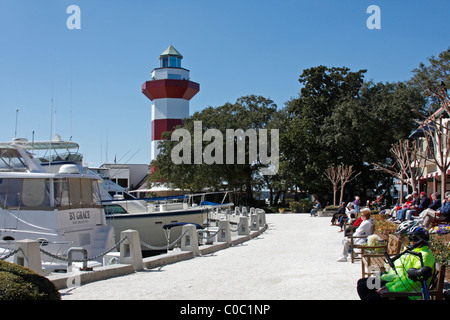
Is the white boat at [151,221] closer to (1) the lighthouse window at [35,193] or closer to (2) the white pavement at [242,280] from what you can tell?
(1) the lighthouse window at [35,193]

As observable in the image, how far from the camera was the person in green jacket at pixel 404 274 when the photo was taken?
606cm

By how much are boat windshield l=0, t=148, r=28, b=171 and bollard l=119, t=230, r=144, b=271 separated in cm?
847

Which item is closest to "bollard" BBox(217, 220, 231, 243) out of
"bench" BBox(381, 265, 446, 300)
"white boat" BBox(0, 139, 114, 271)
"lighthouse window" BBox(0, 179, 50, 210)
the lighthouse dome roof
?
"white boat" BBox(0, 139, 114, 271)

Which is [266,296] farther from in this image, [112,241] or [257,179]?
[257,179]

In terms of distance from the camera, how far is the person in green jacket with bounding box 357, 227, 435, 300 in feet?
19.9

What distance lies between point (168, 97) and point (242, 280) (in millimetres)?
52154

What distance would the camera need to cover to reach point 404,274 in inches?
240

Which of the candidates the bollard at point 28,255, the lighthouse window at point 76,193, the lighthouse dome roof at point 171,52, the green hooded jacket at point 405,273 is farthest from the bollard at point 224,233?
the lighthouse dome roof at point 171,52

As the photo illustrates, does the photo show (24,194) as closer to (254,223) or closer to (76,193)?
(76,193)

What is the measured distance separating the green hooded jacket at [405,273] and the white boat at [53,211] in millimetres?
10890

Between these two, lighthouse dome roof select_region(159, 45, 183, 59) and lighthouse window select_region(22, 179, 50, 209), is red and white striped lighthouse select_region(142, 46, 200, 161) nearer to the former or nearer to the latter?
lighthouse dome roof select_region(159, 45, 183, 59)

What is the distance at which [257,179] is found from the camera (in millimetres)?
55125

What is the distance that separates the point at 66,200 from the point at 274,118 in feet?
137

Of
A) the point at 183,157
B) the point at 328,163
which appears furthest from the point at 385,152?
the point at 183,157
